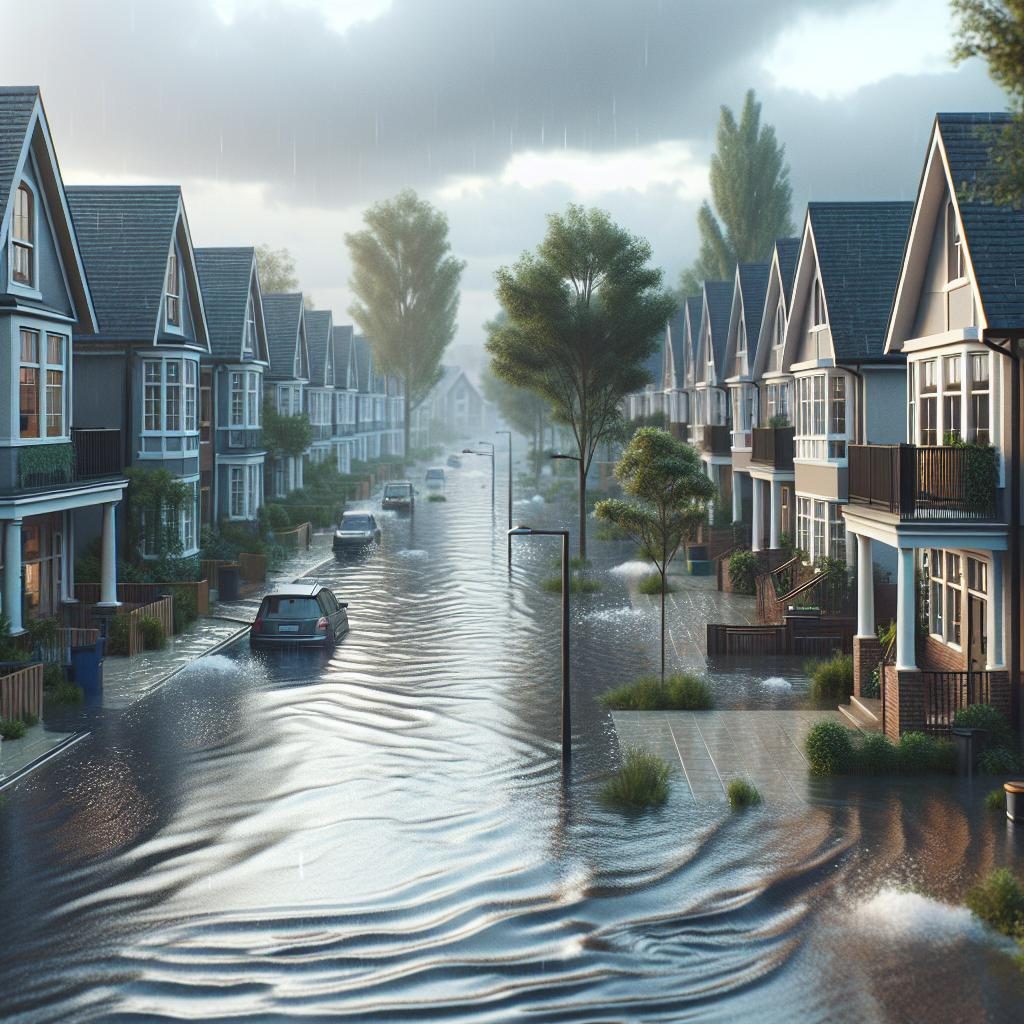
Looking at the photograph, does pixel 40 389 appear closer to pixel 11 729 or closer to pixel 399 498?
pixel 11 729

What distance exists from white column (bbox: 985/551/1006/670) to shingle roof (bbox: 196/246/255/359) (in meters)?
32.7

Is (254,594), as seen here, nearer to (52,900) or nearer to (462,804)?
(462,804)

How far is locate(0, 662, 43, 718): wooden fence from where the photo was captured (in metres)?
21.1

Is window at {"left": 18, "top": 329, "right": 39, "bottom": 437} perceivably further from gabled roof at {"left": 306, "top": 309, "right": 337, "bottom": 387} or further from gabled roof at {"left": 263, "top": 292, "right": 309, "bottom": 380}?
gabled roof at {"left": 306, "top": 309, "right": 337, "bottom": 387}

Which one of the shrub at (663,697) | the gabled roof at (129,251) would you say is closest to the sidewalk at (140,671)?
the gabled roof at (129,251)

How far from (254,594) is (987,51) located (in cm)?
2932

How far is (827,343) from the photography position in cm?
3369

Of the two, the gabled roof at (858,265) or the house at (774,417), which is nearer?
the gabled roof at (858,265)

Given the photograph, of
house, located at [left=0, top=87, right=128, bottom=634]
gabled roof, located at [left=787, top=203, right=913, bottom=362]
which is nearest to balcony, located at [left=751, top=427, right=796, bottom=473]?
gabled roof, located at [left=787, top=203, right=913, bottom=362]

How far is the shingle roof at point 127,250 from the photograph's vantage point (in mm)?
36375

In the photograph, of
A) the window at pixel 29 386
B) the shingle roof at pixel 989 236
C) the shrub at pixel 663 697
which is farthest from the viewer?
the window at pixel 29 386

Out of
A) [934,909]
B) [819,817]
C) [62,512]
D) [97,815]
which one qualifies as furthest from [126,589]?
[934,909]

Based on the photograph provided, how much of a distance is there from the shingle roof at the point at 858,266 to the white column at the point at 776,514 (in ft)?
24.6

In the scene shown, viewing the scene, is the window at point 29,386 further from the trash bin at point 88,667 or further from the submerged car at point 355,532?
the submerged car at point 355,532
